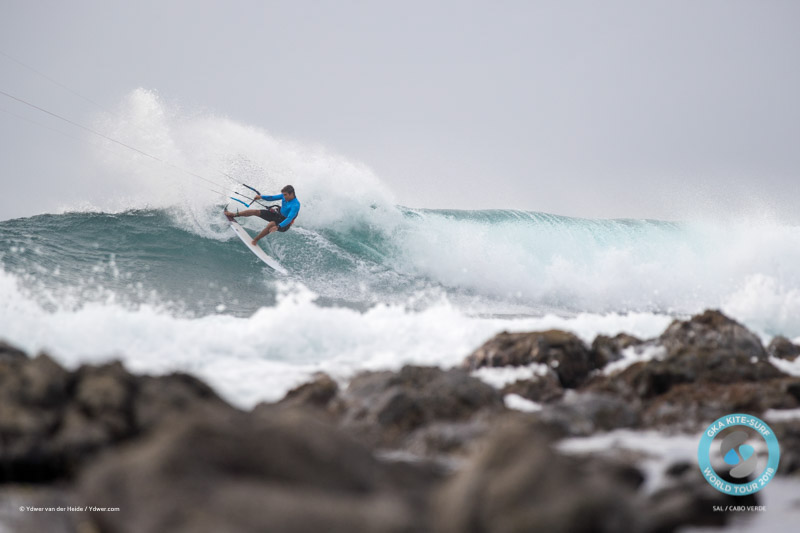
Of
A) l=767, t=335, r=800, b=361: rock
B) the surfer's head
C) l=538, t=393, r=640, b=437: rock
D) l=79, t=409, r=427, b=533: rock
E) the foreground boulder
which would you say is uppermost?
the surfer's head

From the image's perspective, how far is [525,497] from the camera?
8.10ft

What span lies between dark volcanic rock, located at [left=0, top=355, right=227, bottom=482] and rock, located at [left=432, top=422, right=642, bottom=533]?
202 centimetres

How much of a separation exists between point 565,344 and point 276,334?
401 centimetres

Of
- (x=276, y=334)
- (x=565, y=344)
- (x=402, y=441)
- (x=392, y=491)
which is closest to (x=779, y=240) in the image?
(x=565, y=344)

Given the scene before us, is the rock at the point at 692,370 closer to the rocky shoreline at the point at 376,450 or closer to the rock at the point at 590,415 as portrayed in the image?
the rocky shoreline at the point at 376,450

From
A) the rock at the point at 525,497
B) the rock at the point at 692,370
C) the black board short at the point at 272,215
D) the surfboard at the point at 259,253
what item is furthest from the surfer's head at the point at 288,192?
the rock at the point at 525,497

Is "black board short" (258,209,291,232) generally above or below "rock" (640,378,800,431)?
above

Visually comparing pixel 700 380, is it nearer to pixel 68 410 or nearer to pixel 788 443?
pixel 788 443

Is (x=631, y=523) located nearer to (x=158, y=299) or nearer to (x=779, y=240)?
(x=158, y=299)

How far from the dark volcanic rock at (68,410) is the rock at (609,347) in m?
4.54

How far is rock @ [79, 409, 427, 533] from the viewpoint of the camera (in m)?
2.22

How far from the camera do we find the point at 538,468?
2.59 m

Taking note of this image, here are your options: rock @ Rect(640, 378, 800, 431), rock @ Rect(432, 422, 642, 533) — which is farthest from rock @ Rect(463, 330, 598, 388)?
rock @ Rect(432, 422, 642, 533)

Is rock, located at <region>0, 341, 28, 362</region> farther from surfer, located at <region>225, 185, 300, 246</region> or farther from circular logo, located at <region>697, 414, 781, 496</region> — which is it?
surfer, located at <region>225, 185, 300, 246</region>
